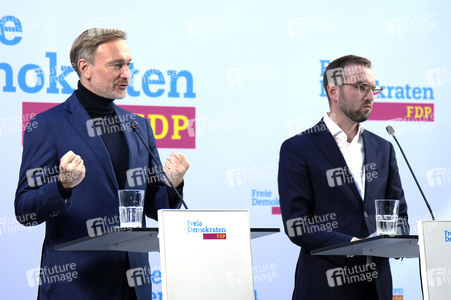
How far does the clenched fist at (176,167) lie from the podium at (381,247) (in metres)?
0.68

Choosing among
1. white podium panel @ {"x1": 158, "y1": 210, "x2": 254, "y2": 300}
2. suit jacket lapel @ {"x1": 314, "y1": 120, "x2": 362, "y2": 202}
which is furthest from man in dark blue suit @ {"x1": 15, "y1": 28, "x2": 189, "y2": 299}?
suit jacket lapel @ {"x1": 314, "y1": 120, "x2": 362, "y2": 202}

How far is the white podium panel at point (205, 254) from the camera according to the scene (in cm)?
249

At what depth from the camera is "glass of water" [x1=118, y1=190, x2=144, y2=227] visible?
2754 millimetres

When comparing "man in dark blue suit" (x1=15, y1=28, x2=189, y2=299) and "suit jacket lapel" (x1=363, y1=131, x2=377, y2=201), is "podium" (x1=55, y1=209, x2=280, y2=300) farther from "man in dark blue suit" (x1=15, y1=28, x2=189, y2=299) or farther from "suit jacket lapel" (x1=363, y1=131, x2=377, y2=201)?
"suit jacket lapel" (x1=363, y1=131, x2=377, y2=201)

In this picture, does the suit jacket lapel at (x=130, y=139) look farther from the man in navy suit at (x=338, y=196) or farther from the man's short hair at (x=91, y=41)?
the man in navy suit at (x=338, y=196)

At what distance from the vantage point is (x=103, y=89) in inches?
122

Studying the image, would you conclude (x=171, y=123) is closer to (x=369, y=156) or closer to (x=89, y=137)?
(x=369, y=156)

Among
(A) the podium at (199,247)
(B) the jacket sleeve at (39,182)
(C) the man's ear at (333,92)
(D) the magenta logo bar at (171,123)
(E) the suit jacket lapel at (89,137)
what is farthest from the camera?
(D) the magenta logo bar at (171,123)

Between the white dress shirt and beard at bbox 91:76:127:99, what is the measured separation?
115 cm

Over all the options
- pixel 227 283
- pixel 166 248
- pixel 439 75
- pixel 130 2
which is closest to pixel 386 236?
pixel 227 283

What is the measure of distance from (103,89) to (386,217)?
135 centimetres

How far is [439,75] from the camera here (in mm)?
5602

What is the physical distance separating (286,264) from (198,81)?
1.44 metres

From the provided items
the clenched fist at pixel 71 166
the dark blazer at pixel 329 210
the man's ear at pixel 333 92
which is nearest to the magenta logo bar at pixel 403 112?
the man's ear at pixel 333 92
